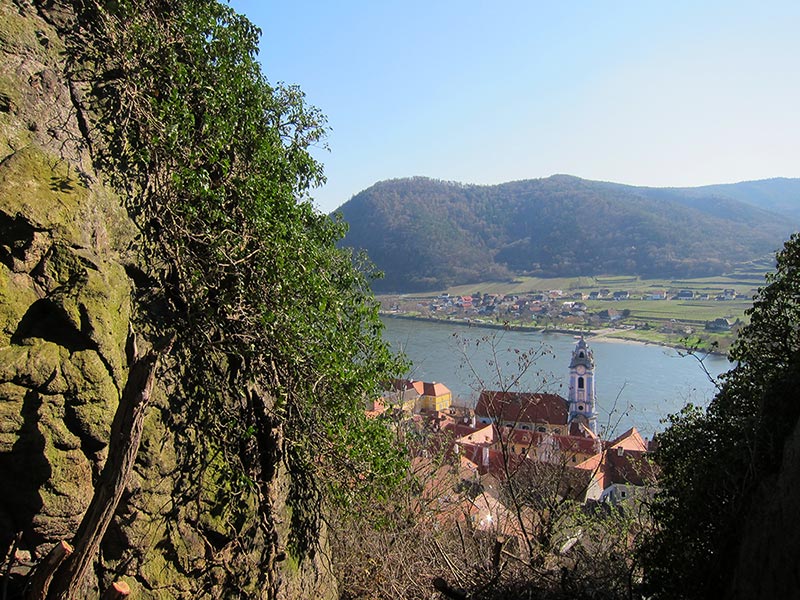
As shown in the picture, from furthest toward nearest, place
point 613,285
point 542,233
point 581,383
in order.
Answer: point 542,233
point 613,285
point 581,383

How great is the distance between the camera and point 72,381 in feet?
11.2

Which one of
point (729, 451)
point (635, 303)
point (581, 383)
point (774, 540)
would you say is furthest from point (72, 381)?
point (635, 303)

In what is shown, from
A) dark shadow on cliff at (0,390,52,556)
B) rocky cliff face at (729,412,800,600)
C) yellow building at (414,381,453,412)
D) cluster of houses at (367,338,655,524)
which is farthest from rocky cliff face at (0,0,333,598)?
yellow building at (414,381,453,412)

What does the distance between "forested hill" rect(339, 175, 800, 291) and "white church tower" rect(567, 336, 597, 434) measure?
30.4 m

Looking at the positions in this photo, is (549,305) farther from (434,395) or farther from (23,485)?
(23,485)

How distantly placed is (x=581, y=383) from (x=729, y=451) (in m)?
27.6

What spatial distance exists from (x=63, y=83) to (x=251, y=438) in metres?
3.23

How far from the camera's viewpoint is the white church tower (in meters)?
30.0

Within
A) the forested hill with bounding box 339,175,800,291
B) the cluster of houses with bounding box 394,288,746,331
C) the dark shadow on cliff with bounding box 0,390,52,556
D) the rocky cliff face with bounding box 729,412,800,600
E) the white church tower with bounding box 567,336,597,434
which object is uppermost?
the forested hill with bounding box 339,175,800,291

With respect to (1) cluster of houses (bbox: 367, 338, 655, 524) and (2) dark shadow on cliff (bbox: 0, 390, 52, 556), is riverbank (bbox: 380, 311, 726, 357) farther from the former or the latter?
(2) dark shadow on cliff (bbox: 0, 390, 52, 556)

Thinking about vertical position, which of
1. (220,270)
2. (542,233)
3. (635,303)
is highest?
(542,233)

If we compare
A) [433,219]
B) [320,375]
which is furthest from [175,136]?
[433,219]

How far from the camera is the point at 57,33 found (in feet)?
14.5

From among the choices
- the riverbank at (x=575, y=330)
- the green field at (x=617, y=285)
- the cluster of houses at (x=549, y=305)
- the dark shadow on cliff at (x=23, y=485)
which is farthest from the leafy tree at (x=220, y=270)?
the green field at (x=617, y=285)
